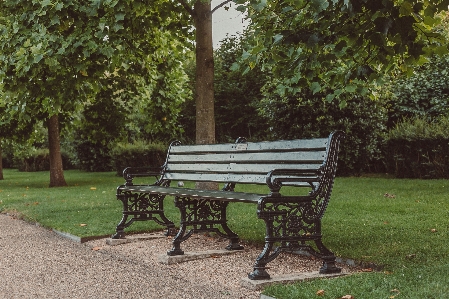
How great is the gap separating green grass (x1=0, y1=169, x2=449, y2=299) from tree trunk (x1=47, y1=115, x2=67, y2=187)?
171 inches

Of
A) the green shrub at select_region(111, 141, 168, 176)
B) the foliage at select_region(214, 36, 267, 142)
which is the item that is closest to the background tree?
the green shrub at select_region(111, 141, 168, 176)

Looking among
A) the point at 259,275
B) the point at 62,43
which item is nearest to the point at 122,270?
the point at 259,275

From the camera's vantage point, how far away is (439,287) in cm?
449

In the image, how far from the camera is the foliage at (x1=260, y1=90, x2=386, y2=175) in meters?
17.9

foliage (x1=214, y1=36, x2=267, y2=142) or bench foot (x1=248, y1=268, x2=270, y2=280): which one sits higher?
foliage (x1=214, y1=36, x2=267, y2=142)

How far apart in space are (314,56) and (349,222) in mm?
3346

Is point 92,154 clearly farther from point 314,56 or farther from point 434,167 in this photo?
point 314,56

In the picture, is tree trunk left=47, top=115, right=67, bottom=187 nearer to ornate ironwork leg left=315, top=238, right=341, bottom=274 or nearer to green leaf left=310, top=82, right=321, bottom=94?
green leaf left=310, top=82, right=321, bottom=94

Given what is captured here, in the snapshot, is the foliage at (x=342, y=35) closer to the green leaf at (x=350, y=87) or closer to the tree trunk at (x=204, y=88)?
the green leaf at (x=350, y=87)

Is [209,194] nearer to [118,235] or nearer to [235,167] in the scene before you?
[235,167]

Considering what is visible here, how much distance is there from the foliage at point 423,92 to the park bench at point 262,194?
12046 mm

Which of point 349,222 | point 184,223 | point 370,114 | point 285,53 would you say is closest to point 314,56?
point 285,53

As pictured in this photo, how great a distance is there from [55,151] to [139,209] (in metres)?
12.2

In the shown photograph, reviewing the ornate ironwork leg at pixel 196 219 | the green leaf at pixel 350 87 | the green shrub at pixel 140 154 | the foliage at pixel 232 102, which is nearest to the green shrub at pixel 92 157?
the green shrub at pixel 140 154
